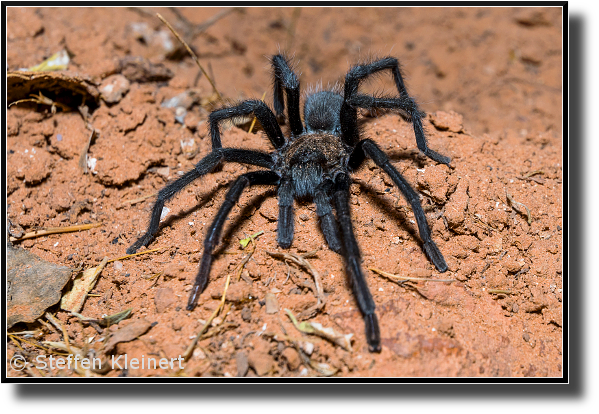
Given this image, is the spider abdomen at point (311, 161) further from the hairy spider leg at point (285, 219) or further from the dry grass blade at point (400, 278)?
the dry grass blade at point (400, 278)

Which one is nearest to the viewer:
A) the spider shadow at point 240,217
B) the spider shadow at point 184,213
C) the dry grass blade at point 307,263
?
the dry grass blade at point 307,263

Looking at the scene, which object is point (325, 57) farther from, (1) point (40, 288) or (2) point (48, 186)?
(1) point (40, 288)

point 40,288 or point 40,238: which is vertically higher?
point 40,238

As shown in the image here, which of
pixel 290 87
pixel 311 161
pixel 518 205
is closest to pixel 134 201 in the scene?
pixel 311 161

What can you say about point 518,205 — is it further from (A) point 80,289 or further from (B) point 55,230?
(B) point 55,230

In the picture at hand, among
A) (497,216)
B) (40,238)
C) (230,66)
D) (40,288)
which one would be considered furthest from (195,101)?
(497,216)

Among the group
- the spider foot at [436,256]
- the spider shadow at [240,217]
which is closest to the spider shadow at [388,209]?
the spider foot at [436,256]
